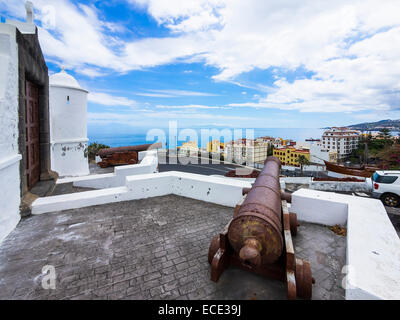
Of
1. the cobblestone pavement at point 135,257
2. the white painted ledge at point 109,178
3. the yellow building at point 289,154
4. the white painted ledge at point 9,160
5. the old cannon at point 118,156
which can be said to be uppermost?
the white painted ledge at point 9,160

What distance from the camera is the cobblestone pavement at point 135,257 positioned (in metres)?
2.49

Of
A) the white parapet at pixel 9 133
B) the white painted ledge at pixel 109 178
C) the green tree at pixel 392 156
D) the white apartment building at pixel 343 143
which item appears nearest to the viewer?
the white parapet at pixel 9 133

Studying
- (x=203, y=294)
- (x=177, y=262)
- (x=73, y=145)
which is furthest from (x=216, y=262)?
(x=73, y=145)

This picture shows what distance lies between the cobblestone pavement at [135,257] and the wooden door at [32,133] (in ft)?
7.24

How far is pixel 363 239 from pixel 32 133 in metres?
7.99

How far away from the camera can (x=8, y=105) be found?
12.9ft

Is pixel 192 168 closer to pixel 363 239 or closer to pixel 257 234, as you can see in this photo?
pixel 363 239

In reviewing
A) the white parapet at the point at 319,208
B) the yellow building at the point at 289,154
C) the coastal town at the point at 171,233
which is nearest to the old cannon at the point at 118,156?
the coastal town at the point at 171,233

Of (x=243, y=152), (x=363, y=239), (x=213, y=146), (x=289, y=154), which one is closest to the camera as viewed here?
(x=363, y=239)

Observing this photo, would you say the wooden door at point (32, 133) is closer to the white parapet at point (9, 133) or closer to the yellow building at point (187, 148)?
the white parapet at point (9, 133)

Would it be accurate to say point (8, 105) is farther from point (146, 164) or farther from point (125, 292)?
point (146, 164)

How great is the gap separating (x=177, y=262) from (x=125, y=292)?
787 mm

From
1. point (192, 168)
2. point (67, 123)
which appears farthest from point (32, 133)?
point (192, 168)

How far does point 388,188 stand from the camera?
268 inches
